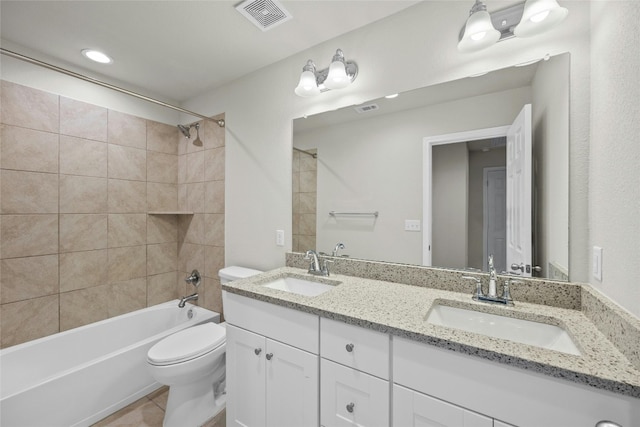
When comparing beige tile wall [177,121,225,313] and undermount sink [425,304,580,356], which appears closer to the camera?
undermount sink [425,304,580,356]

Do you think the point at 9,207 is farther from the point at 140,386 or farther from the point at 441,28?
the point at 441,28

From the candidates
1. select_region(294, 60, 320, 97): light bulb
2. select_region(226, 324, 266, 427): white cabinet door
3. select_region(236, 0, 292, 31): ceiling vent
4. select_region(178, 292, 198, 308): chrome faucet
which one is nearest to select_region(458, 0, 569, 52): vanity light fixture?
select_region(294, 60, 320, 97): light bulb

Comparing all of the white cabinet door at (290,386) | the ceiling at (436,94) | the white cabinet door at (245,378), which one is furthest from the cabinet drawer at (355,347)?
the ceiling at (436,94)

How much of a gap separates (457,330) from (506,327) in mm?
322

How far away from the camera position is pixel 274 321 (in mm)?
1225

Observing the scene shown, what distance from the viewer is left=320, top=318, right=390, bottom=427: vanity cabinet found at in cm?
93

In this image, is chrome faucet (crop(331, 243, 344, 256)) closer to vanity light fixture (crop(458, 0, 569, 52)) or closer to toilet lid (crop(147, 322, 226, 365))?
toilet lid (crop(147, 322, 226, 365))

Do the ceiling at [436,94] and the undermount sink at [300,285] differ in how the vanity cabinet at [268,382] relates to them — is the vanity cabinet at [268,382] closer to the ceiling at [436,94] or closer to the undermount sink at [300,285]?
the undermount sink at [300,285]

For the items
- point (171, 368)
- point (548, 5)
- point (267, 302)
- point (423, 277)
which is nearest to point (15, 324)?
point (171, 368)

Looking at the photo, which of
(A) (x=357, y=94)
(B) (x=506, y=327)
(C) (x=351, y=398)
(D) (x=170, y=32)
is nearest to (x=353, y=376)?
(C) (x=351, y=398)

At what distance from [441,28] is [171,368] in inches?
93.4

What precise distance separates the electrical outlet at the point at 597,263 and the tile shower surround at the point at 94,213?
2363 millimetres

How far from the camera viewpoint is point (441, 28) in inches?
53.1

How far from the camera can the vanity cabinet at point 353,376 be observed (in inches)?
36.8
